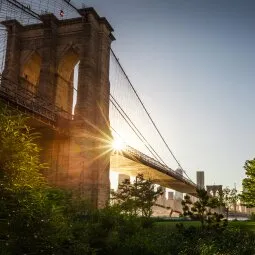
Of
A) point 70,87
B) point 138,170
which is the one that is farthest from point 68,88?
point 138,170

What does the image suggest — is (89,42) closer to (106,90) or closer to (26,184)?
(106,90)

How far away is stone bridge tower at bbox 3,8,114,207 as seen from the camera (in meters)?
28.5

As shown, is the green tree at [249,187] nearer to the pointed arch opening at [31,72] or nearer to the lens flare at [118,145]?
the lens flare at [118,145]

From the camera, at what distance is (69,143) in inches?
1148

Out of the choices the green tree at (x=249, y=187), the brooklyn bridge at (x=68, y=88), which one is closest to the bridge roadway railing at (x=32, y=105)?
the brooklyn bridge at (x=68, y=88)

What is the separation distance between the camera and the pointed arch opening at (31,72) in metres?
33.0

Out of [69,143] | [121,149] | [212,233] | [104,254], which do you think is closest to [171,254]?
[104,254]

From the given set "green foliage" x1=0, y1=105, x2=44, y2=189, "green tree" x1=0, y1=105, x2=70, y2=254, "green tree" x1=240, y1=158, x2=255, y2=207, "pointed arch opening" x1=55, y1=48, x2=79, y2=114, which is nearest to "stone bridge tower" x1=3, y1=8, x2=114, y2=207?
"pointed arch opening" x1=55, y1=48, x2=79, y2=114

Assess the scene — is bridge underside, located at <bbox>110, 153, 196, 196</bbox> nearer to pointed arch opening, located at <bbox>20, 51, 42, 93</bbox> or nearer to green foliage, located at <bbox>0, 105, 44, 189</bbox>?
pointed arch opening, located at <bbox>20, 51, 42, 93</bbox>

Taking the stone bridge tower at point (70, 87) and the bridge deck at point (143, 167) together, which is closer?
the stone bridge tower at point (70, 87)

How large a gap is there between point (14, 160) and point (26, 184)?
76 centimetres

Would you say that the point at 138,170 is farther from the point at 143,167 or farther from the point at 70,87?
the point at 70,87

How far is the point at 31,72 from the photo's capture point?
1367 inches

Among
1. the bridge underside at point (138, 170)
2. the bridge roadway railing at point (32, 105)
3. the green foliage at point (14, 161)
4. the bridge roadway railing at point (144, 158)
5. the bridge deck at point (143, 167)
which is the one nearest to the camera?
the green foliage at point (14, 161)
